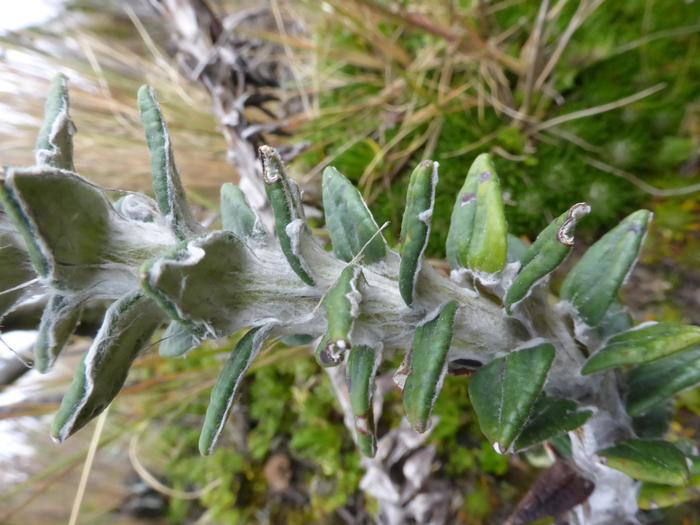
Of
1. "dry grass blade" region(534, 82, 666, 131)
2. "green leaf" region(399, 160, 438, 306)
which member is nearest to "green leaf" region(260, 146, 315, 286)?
"green leaf" region(399, 160, 438, 306)

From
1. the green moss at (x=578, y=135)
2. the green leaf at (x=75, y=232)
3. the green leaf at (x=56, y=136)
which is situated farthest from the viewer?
the green moss at (x=578, y=135)

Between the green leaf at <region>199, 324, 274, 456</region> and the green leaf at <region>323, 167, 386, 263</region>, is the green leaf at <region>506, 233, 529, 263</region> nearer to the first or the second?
the green leaf at <region>323, 167, 386, 263</region>

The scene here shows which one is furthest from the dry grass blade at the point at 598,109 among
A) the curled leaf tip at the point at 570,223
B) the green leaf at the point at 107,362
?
the green leaf at the point at 107,362

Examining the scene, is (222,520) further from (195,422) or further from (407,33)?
(407,33)

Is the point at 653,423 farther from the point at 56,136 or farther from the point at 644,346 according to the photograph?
the point at 56,136

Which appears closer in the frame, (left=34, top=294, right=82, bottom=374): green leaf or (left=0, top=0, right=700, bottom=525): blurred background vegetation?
(left=34, top=294, right=82, bottom=374): green leaf

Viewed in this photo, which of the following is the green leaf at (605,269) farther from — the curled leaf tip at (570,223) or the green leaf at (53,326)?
the green leaf at (53,326)
